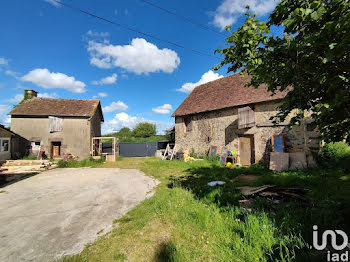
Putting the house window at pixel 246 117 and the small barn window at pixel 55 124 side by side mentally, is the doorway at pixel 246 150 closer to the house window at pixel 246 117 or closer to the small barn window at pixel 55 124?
the house window at pixel 246 117

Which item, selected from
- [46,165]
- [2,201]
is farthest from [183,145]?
[2,201]

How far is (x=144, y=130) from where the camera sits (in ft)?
154

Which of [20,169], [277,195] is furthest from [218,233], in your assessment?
[20,169]

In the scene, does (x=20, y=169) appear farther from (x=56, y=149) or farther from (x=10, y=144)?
(x=56, y=149)

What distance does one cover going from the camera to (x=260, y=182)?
6.25 m

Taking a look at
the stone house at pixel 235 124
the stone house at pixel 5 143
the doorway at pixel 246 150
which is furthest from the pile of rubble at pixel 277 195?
the stone house at pixel 5 143

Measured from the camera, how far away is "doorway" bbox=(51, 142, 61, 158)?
50.0 ft

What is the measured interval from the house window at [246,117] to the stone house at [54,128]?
13720 millimetres

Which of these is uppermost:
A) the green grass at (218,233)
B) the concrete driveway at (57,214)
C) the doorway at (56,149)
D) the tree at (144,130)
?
the tree at (144,130)

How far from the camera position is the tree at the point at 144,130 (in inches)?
1806

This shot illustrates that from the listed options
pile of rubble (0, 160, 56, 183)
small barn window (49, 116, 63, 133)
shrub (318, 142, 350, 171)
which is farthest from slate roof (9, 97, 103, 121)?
shrub (318, 142, 350, 171)

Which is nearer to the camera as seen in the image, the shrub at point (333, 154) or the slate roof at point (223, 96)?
the shrub at point (333, 154)

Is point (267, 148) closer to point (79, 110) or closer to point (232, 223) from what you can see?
point (232, 223)

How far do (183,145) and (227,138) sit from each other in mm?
5249
